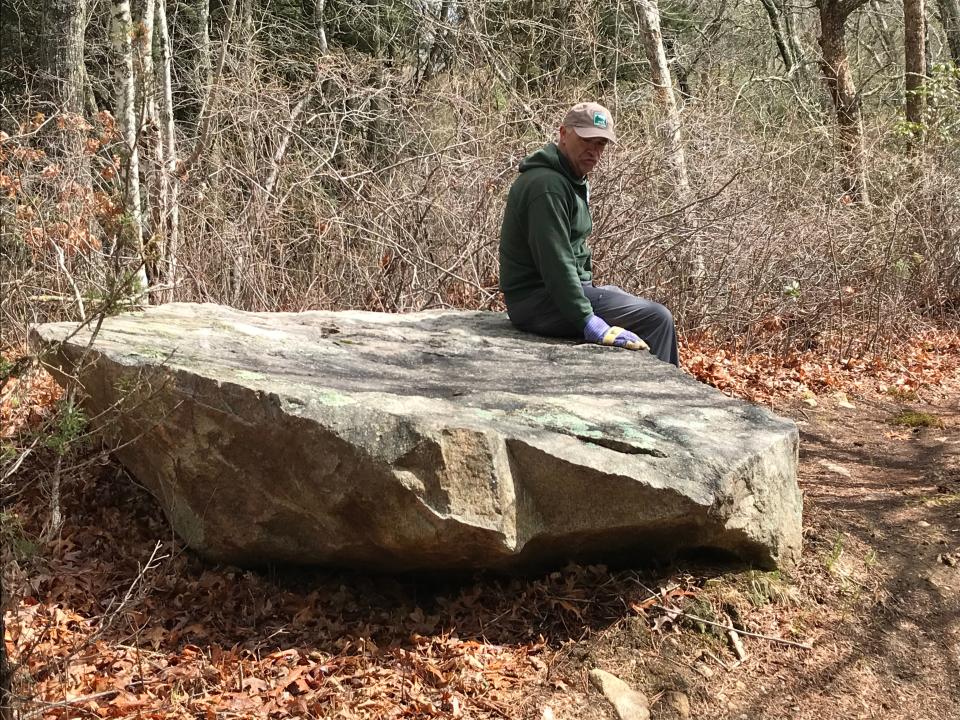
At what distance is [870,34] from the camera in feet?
71.8

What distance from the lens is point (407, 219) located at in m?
8.55

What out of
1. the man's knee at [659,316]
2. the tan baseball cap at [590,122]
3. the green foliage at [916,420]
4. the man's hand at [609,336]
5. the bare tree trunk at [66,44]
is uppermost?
the bare tree trunk at [66,44]

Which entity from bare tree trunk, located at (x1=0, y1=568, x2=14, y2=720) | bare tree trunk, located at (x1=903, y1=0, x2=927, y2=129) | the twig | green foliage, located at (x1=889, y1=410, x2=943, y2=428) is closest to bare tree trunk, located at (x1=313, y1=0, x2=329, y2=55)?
bare tree trunk, located at (x1=903, y1=0, x2=927, y2=129)

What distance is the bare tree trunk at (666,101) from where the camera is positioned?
899 centimetres

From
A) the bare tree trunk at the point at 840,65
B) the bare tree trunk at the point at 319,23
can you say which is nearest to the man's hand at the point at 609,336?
the bare tree trunk at the point at 840,65

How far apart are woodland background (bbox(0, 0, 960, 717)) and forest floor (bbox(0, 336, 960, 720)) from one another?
0.07 feet

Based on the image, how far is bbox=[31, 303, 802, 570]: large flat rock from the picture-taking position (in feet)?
12.3

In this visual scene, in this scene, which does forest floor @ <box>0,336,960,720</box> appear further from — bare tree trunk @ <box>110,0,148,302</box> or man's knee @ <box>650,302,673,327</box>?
bare tree trunk @ <box>110,0,148,302</box>

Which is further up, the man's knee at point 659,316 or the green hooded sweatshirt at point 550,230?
the green hooded sweatshirt at point 550,230

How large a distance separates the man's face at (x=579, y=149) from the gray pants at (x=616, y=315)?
77 cm

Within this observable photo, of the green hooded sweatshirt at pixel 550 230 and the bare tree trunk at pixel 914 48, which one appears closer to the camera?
the green hooded sweatshirt at pixel 550 230

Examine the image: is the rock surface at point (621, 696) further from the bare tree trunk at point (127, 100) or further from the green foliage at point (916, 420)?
the bare tree trunk at point (127, 100)

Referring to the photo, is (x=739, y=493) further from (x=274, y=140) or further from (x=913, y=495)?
(x=274, y=140)

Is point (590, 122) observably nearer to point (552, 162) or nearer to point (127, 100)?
point (552, 162)
